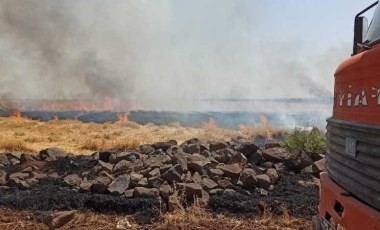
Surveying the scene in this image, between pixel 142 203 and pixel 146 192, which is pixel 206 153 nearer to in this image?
pixel 146 192

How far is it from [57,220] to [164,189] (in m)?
1.99

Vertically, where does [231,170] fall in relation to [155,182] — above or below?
above

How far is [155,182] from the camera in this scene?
8172 millimetres

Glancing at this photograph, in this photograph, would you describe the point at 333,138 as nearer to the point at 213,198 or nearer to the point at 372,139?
the point at 372,139

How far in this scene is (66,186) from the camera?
8523 mm

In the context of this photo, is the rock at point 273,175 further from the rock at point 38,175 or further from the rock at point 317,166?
the rock at point 38,175

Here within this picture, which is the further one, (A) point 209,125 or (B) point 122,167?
(A) point 209,125

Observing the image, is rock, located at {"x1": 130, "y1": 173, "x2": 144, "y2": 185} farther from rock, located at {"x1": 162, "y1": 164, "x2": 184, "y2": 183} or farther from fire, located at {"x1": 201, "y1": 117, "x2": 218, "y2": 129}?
fire, located at {"x1": 201, "y1": 117, "x2": 218, "y2": 129}

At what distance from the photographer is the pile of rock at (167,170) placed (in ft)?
26.2

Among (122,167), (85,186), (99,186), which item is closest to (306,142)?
(122,167)

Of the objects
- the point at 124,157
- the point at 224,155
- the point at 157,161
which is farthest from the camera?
the point at 224,155

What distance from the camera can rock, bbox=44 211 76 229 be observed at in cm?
628

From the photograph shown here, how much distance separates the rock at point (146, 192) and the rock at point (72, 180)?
140 cm

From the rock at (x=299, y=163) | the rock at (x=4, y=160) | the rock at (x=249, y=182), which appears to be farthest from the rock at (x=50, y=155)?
the rock at (x=299, y=163)
